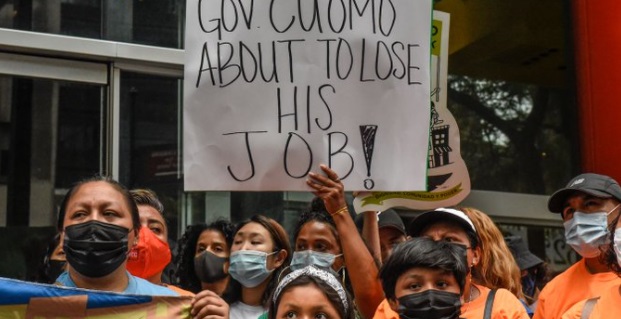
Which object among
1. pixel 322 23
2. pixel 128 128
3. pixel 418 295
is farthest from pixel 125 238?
pixel 128 128

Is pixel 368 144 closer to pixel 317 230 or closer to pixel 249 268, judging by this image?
pixel 317 230

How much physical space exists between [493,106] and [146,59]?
3.26 meters

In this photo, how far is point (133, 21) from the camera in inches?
306

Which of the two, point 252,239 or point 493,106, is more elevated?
point 493,106

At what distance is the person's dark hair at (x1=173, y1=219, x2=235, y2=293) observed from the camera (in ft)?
21.2

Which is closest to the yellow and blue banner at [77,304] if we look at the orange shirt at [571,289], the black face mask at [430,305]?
the black face mask at [430,305]

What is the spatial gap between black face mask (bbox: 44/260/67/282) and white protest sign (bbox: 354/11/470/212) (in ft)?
5.63

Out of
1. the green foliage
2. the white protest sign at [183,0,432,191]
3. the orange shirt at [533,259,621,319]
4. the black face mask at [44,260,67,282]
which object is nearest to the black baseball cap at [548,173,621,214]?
the orange shirt at [533,259,621,319]

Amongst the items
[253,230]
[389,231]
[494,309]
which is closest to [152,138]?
[253,230]

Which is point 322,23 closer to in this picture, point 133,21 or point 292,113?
point 292,113

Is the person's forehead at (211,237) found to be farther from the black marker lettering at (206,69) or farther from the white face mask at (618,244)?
→ the white face mask at (618,244)

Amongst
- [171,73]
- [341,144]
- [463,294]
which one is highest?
[171,73]

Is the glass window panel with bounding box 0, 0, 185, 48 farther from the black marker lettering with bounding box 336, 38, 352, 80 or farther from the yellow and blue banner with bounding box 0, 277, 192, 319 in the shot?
the yellow and blue banner with bounding box 0, 277, 192, 319

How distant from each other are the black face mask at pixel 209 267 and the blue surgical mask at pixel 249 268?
32cm
